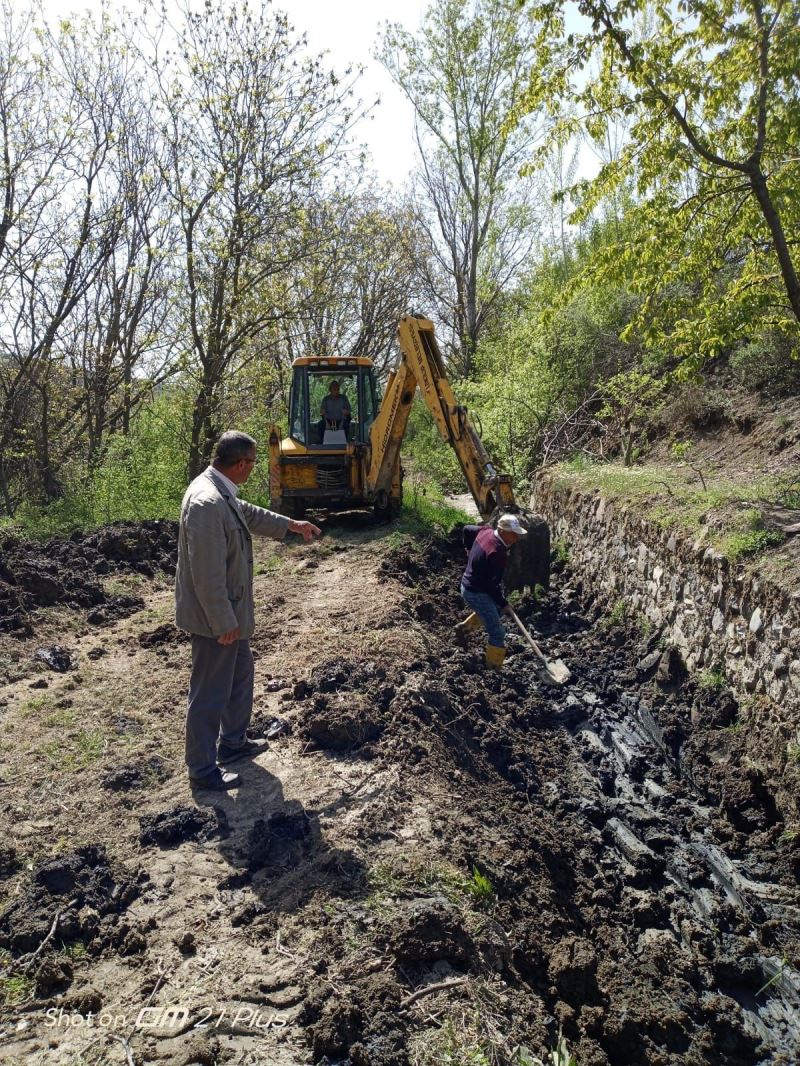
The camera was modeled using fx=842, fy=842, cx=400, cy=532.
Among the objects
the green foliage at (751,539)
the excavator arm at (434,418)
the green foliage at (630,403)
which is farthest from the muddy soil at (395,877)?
the green foliage at (630,403)

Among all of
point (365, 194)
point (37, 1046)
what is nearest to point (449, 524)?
point (37, 1046)

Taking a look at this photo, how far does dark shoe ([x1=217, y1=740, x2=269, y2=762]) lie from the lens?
568cm

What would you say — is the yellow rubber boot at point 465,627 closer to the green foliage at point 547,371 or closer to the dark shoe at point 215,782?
the dark shoe at point 215,782

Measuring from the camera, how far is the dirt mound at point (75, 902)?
12.6ft

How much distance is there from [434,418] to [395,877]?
7.90m

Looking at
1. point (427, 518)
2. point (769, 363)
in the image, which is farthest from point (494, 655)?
point (769, 363)

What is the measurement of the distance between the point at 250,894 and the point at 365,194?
982 inches

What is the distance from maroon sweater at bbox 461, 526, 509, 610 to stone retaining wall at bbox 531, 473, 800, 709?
1.88m

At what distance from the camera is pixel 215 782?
5246 millimetres

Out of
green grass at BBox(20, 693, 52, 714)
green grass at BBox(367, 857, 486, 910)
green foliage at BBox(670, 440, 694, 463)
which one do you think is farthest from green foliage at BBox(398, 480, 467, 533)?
green grass at BBox(367, 857, 486, 910)

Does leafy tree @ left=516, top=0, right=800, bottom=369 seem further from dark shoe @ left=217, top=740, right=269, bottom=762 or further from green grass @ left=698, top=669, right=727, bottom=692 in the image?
dark shoe @ left=217, top=740, right=269, bottom=762

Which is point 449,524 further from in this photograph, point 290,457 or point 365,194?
point 365,194

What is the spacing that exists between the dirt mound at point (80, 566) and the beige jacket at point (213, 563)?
415 cm

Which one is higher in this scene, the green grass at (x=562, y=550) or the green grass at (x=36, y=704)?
the green grass at (x=562, y=550)
